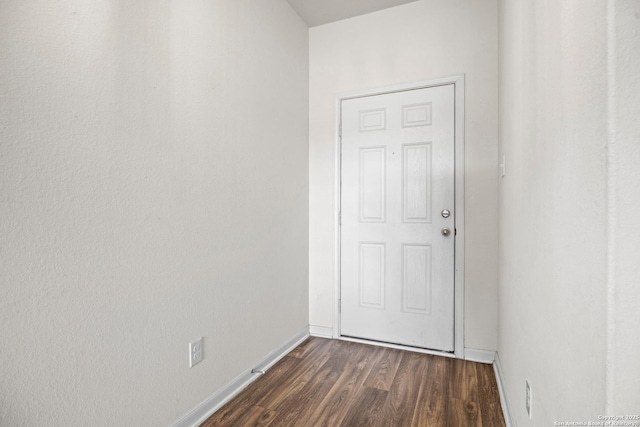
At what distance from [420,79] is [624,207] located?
219cm

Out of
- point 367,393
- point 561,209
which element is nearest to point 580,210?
point 561,209

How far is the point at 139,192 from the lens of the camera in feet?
4.42

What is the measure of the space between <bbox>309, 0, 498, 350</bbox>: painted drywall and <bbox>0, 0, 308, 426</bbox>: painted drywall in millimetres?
676

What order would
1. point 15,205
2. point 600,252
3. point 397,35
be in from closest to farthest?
point 600,252 → point 15,205 → point 397,35

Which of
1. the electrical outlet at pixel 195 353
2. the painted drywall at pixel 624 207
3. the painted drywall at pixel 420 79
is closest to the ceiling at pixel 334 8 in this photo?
the painted drywall at pixel 420 79

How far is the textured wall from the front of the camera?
0.60m

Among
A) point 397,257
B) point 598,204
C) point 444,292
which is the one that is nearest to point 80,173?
point 598,204

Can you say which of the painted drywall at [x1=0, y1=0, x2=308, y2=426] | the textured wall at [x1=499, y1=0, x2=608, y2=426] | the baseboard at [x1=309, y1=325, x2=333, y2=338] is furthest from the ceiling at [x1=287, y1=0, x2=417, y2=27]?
the baseboard at [x1=309, y1=325, x2=333, y2=338]

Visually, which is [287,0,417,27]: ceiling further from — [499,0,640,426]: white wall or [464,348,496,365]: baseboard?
[464,348,496,365]: baseboard

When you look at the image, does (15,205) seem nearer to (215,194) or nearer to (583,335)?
(215,194)

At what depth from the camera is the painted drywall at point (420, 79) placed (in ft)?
7.42

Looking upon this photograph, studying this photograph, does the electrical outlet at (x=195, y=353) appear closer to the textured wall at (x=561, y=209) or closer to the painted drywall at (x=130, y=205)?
the painted drywall at (x=130, y=205)

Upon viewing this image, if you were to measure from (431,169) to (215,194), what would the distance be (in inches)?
63.1

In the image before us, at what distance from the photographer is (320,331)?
278 cm
